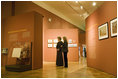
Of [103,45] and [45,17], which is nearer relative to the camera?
[103,45]

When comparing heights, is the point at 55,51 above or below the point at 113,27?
below

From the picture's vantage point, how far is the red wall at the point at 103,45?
3.74 meters

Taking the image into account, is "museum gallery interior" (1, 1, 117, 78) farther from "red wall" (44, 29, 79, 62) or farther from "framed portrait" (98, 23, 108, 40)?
"red wall" (44, 29, 79, 62)

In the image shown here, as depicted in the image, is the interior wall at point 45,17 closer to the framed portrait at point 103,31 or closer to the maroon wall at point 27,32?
the maroon wall at point 27,32

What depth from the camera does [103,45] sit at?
4.48 meters

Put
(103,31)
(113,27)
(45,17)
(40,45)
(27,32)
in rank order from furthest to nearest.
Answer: (45,17), (40,45), (27,32), (103,31), (113,27)

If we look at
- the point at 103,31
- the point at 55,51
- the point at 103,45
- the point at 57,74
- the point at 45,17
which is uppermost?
the point at 45,17

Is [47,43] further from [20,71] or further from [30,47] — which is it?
[20,71]

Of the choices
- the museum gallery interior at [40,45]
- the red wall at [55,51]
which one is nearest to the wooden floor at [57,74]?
the museum gallery interior at [40,45]

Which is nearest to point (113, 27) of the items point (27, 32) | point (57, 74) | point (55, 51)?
point (57, 74)

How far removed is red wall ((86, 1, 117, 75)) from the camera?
3.74m

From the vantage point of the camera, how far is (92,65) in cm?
555

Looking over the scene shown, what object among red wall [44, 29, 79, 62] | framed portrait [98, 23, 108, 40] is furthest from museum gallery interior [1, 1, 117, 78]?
red wall [44, 29, 79, 62]

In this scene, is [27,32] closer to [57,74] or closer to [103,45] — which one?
[57,74]
